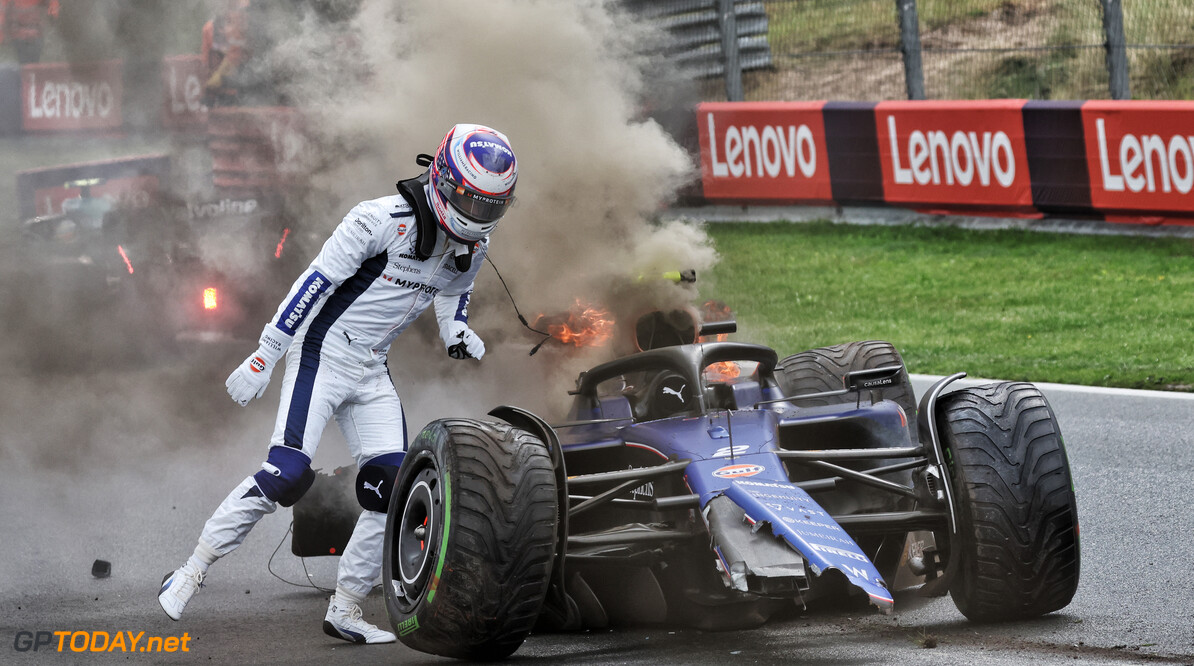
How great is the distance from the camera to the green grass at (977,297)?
12.3 m

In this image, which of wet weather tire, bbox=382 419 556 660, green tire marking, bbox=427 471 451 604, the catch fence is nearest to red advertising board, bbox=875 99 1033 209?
the catch fence

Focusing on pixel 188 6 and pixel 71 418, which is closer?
Result: pixel 71 418

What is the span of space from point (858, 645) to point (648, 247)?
338 centimetres

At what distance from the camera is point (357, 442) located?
22.4 feet

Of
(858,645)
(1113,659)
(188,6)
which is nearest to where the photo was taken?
(1113,659)

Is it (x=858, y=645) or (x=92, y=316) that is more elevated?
(x=92, y=316)

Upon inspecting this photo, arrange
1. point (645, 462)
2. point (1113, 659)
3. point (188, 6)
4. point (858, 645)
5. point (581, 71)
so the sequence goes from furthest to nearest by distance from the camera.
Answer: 1. point (188, 6)
2. point (581, 71)
3. point (645, 462)
4. point (858, 645)
5. point (1113, 659)

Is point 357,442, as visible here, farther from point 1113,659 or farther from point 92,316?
point 92,316

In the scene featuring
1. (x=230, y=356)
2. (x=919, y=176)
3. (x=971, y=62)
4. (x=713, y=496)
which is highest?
(x=971, y=62)

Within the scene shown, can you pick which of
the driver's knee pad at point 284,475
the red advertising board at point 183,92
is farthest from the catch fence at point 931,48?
the driver's knee pad at point 284,475

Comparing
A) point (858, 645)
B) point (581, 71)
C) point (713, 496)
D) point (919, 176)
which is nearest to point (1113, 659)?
point (858, 645)

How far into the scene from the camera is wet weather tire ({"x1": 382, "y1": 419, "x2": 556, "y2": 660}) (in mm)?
5496

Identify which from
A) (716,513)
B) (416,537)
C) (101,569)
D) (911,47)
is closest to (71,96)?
(911,47)

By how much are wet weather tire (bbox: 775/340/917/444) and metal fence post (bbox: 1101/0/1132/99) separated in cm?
840
